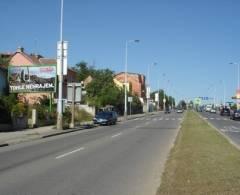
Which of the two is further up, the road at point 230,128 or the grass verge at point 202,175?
the road at point 230,128

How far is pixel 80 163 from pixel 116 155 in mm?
3127

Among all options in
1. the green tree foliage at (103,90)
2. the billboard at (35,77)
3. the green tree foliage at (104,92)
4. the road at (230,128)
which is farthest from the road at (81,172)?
the green tree foliage at (103,90)

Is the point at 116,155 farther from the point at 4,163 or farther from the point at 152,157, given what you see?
the point at 4,163

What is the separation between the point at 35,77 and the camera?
44.1 metres

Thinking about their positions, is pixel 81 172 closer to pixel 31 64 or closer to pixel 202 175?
pixel 202 175

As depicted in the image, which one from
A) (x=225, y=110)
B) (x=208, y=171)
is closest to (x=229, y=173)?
(x=208, y=171)

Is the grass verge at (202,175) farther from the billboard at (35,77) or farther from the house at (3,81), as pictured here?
the billboard at (35,77)

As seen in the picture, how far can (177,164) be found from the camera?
14.1 m

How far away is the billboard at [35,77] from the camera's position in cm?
4333

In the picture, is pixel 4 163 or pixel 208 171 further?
pixel 4 163

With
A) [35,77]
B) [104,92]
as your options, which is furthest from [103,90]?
[35,77]

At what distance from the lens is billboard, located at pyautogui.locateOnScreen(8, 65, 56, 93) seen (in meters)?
43.3

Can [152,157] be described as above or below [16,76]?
below

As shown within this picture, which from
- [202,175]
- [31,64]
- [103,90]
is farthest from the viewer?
[103,90]
